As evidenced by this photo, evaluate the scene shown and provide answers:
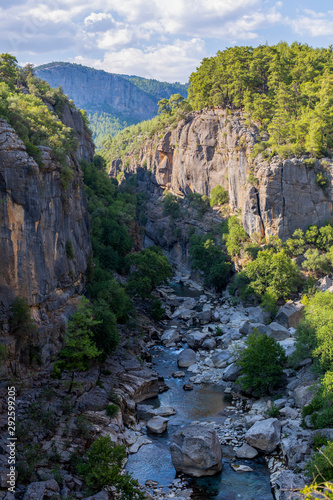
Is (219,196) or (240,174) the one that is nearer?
(240,174)

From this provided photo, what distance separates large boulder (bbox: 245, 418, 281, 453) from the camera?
22.1 metres

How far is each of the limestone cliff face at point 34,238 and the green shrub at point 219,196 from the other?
3796 centimetres

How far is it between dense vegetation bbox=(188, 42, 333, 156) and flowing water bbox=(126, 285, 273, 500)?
106ft

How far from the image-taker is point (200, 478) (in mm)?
20656

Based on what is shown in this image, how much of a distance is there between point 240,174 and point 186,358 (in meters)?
32.7

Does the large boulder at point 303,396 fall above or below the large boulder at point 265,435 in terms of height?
above

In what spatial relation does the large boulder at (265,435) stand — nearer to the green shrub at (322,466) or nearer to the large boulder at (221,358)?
the green shrub at (322,466)

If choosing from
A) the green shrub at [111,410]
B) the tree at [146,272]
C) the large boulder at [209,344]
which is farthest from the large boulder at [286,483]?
the tree at [146,272]

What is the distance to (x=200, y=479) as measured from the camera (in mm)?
20594

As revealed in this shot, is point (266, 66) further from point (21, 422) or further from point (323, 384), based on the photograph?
point (21, 422)

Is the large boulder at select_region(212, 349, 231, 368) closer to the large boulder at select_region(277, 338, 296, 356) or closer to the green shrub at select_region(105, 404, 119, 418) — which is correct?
the large boulder at select_region(277, 338, 296, 356)

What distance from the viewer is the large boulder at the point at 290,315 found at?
37.9 metres

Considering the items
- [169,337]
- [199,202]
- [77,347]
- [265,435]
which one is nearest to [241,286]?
[169,337]

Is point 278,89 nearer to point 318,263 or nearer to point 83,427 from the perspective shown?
point 318,263
